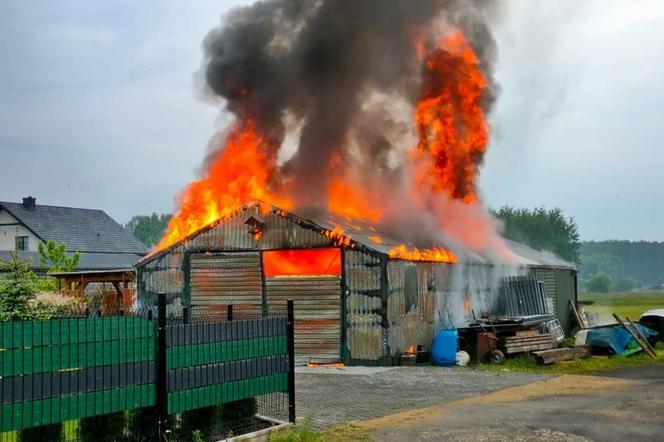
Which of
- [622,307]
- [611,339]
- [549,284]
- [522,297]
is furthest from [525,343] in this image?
[622,307]

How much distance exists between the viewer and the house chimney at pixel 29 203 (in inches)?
2265

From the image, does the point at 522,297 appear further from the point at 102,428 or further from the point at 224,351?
the point at 102,428

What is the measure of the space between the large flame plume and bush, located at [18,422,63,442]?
18379mm

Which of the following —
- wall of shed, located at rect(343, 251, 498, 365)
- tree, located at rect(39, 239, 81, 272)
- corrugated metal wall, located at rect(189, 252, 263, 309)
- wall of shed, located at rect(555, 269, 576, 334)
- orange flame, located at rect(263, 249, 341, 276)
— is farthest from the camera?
tree, located at rect(39, 239, 81, 272)

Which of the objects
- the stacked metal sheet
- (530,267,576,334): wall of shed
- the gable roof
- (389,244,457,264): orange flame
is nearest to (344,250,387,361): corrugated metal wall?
(389,244,457,264): orange flame

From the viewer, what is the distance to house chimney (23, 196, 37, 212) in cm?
5753

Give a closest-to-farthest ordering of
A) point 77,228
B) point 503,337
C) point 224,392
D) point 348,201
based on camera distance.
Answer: point 224,392 → point 503,337 → point 348,201 → point 77,228

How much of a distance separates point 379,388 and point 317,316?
5.47 meters

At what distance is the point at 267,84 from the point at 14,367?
22.3 metres

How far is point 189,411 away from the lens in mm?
10578

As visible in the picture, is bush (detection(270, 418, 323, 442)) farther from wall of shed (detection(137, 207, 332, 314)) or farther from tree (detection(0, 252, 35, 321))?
tree (detection(0, 252, 35, 321))

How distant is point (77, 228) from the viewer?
58188 mm

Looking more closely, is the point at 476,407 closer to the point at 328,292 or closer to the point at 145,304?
the point at 328,292

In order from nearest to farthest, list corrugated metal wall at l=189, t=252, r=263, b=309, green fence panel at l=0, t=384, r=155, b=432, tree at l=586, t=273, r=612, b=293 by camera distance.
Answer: green fence panel at l=0, t=384, r=155, b=432 → corrugated metal wall at l=189, t=252, r=263, b=309 → tree at l=586, t=273, r=612, b=293
